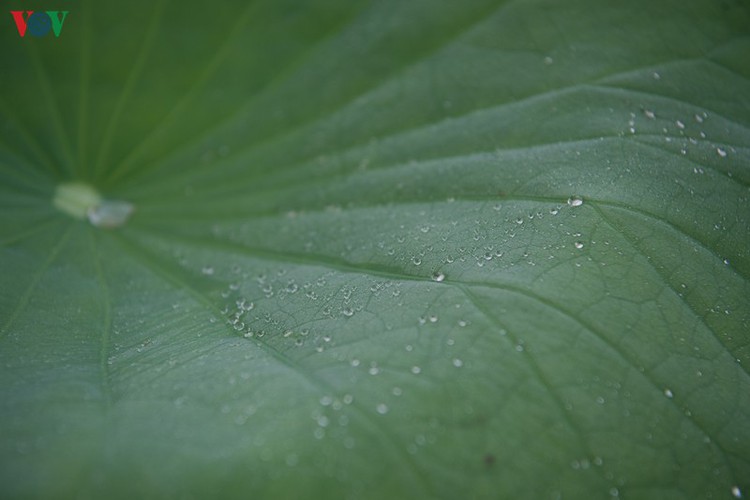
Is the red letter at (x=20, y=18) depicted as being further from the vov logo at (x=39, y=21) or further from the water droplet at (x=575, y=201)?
the water droplet at (x=575, y=201)

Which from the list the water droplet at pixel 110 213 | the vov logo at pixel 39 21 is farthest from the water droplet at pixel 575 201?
the vov logo at pixel 39 21

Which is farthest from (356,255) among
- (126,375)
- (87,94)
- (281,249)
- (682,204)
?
(87,94)

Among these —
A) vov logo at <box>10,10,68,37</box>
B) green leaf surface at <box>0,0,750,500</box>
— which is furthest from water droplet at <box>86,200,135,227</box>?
vov logo at <box>10,10,68,37</box>

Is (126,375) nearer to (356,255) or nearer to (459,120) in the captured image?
(356,255)

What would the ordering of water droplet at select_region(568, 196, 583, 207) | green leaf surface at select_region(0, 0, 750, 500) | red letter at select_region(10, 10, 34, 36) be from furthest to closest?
red letter at select_region(10, 10, 34, 36) < water droplet at select_region(568, 196, 583, 207) < green leaf surface at select_region(0, 0, 750, 500)

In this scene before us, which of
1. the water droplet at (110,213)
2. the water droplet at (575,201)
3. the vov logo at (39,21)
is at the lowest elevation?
the water droplet at (575,201)

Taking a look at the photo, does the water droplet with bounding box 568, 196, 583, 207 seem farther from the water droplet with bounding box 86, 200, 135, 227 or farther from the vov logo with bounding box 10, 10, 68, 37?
the vov logo with bounding box 10, 10, 68, 37

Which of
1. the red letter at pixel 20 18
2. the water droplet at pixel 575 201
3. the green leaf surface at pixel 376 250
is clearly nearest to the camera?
the green leaf surface at pixel 376 250
